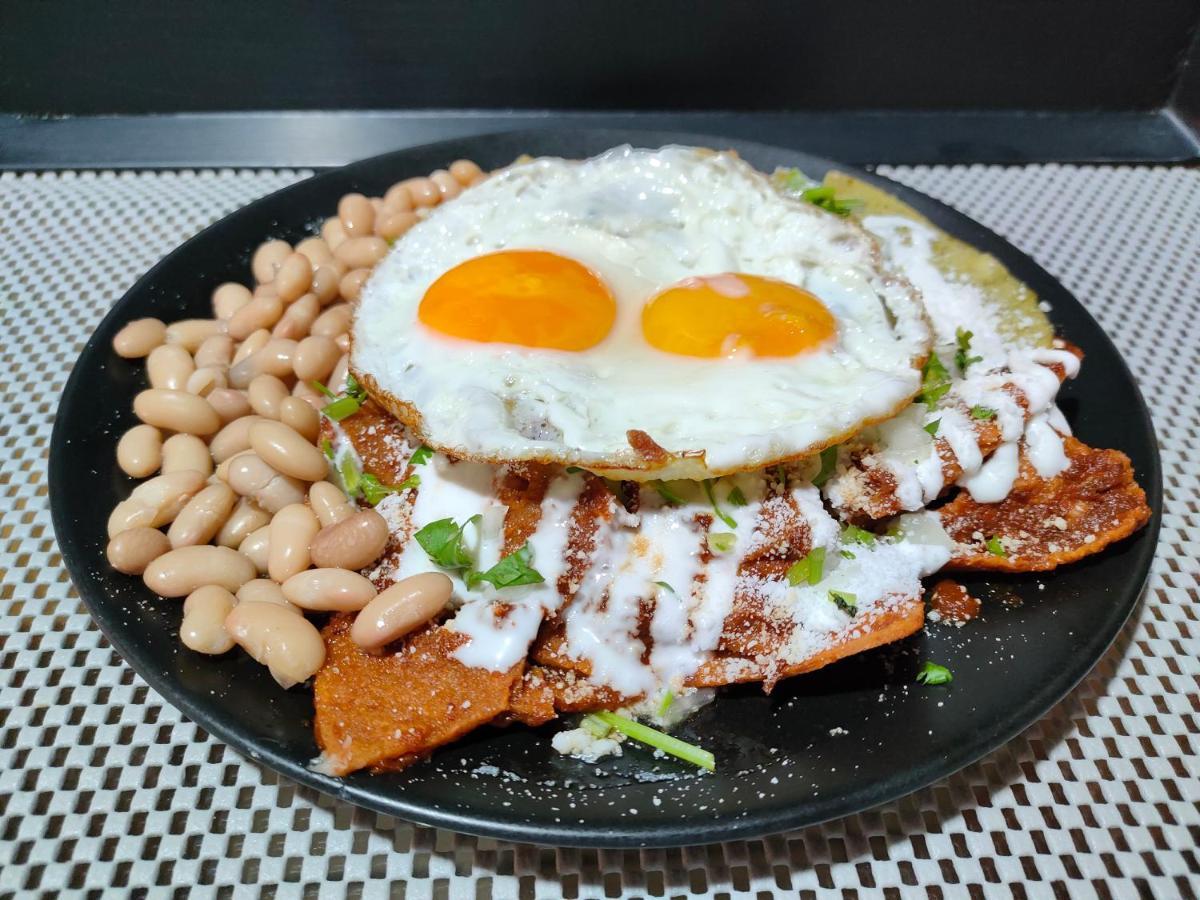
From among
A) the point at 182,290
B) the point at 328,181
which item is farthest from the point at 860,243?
the point at 182,290

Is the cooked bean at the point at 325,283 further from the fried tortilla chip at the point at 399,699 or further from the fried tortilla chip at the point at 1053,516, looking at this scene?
the fried tortilla chip at the point at 1053,516

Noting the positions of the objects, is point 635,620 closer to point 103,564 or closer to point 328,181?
point 103,564

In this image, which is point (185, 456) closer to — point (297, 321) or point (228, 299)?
point (297, 321)

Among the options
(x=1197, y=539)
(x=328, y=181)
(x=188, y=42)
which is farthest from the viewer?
(x=188, y=42)

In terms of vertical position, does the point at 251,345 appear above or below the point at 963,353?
below

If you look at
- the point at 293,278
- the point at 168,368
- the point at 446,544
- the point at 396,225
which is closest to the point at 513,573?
the point at 446,544

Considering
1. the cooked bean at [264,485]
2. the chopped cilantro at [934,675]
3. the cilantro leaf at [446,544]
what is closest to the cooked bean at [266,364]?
the cooked bean at [264,485]
